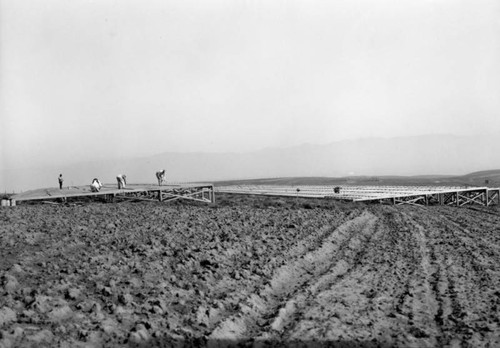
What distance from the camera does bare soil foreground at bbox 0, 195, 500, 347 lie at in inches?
207

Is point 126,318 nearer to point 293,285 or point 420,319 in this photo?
point 293,285

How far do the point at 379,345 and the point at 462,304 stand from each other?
254 centimetres

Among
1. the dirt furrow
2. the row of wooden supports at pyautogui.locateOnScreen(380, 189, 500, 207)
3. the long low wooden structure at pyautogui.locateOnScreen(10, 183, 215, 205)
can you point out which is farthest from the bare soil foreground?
the row of wooden supports at pyautogui.locateOnScreen(380, 189, 500, 207)

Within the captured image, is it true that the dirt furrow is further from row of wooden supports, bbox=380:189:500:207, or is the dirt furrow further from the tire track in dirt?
row of wooden supports, bbox=380:189:500:207

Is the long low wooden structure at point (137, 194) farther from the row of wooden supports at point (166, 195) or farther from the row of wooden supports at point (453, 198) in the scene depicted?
the row of wooden supports at point (453, 198)

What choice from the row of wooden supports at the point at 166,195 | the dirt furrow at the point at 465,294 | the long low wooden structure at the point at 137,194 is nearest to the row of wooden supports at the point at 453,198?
the row of wooden supports at the point at 166,195

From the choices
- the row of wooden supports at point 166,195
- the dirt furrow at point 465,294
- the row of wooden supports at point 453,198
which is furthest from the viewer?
the row of wooden supports at point 453,198

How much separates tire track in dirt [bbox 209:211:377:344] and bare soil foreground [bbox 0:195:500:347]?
1.2 inches

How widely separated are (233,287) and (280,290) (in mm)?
971

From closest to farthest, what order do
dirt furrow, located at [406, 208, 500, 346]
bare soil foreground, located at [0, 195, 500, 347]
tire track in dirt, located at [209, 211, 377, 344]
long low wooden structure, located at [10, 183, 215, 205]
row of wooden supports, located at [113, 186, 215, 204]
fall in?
bare soil foreground, located at [0, 195, 500, 347] < tire track in dirt, located at [209, 211, 377, 344] < dirt furrow, located at [406, 208, 500, 346] < long low wooden structure, located at [10, 183, 215, 205] < row of wooden supports, located at [113, 186, 215, 204]

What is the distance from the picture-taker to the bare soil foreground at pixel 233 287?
17.2 feet

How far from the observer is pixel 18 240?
9055mm

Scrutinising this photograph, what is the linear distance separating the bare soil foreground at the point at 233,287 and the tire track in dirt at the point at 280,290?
3 centimetres

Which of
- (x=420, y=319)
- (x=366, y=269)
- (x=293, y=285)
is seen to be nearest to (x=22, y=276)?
(x=293, y=285)
